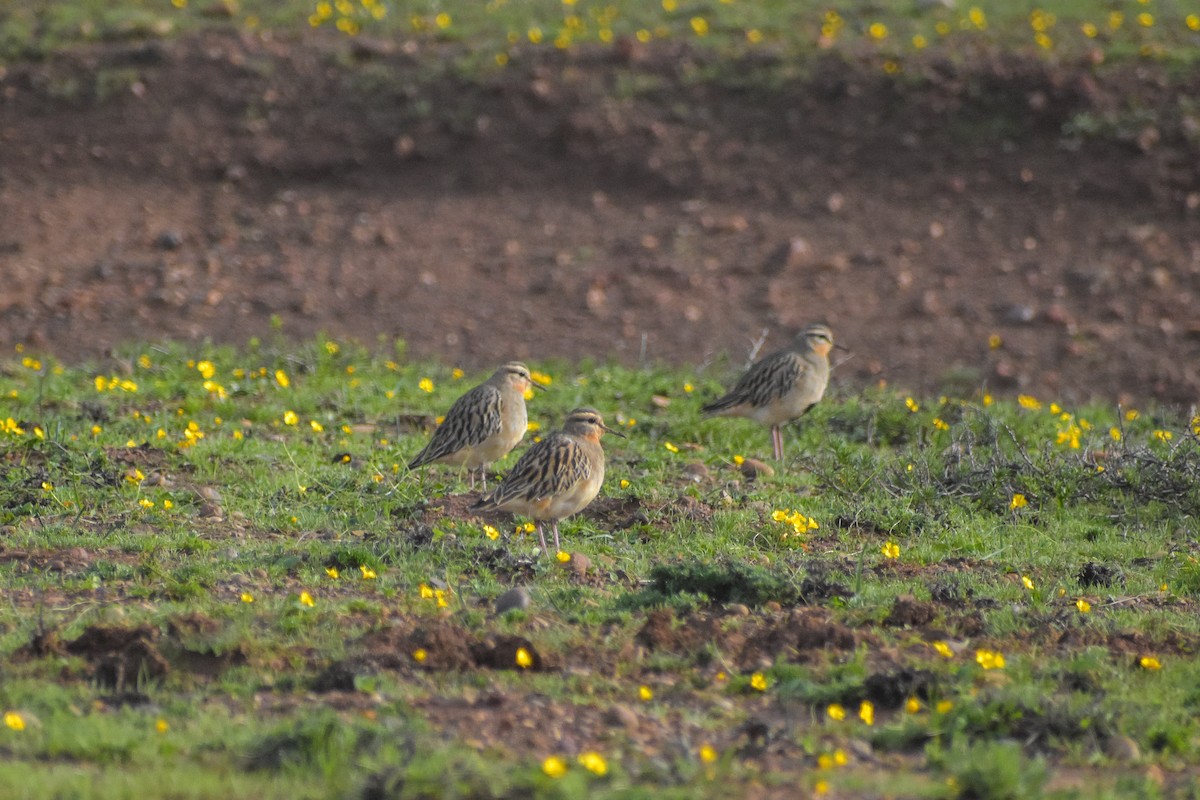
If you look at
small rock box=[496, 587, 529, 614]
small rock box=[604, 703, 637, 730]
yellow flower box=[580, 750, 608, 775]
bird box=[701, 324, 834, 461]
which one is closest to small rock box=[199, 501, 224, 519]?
small rock box=[496, 587, 529, 614]

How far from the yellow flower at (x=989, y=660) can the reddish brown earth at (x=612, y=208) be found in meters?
8.50

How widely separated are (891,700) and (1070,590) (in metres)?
2.47

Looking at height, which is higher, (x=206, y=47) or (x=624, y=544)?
(x=206, y=47)

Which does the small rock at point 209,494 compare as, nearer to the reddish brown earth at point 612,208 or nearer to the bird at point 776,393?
the bird at point 776,393

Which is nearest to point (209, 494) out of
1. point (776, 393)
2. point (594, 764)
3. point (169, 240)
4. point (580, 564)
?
point (580, 564)

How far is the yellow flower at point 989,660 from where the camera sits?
730cm

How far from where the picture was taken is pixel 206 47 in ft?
69.5

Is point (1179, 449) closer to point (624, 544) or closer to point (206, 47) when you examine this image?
point (624, 544)

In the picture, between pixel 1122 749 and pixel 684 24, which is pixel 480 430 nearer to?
→ pixel 1122 749

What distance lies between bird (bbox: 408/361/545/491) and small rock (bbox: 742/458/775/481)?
68.0 inches

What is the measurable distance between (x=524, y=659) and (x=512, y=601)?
0.86 meters

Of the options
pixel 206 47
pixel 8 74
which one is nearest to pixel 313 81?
pixel 206 47

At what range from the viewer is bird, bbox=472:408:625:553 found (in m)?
9.38

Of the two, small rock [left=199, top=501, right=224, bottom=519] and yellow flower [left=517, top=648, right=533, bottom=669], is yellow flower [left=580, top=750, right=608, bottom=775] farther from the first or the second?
small rock [left=199, top=501, right=224, bottom=519]
